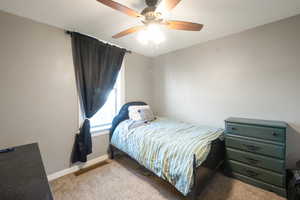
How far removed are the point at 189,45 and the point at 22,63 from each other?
2941 mm

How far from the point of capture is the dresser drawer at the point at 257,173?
173cm

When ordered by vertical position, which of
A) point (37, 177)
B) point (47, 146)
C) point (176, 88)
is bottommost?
point (47, 146)

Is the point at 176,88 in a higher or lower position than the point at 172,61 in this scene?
lower

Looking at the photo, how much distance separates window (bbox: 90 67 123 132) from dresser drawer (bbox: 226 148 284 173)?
2.31 metres

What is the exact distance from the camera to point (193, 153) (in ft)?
4.98

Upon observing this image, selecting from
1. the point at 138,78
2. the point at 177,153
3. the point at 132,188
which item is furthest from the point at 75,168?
the point at 138,78

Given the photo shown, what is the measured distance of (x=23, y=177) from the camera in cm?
91

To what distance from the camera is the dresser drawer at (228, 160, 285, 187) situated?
173cm

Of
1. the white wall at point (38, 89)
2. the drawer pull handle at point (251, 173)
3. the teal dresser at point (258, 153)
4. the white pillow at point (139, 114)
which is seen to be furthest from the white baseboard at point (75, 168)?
the drawer pull handle at point (251, 173)

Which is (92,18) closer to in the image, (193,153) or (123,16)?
(123,16)

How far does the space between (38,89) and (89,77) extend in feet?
2.49

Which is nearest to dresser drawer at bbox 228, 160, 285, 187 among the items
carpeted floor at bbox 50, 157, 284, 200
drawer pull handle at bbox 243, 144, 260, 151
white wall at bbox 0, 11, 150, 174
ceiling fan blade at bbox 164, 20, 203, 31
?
carpeted floor at bbox 50, 157, 284, 200

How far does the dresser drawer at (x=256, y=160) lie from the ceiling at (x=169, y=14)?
1969 millimetres

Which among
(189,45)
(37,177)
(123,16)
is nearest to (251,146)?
(189,45)
